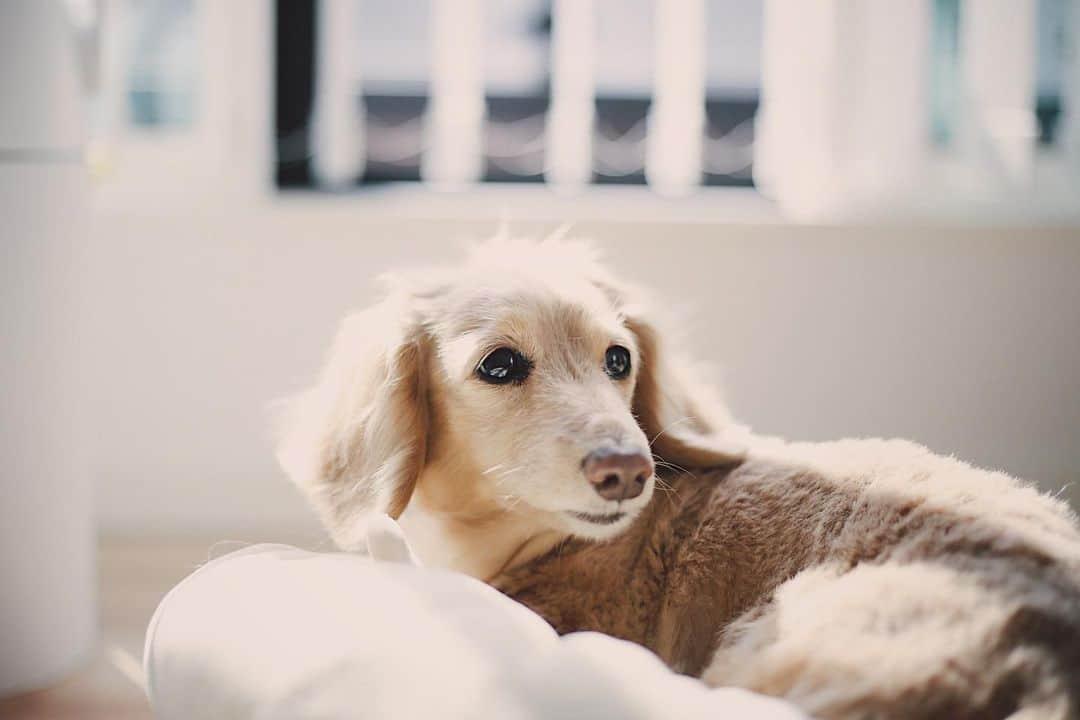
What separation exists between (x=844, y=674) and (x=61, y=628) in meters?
1.58

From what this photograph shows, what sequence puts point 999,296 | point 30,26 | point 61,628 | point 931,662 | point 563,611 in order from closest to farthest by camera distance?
point 931,662 < point 563,611 < point 30,26 < point 61,628 < point 999,296

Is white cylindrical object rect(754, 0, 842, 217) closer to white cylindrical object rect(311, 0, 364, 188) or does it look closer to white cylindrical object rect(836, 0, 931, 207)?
white cylindrical object rect(836, 0, 931, 207)

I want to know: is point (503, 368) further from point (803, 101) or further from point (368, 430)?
point (803, 101)

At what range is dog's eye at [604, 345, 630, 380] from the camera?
1.31m

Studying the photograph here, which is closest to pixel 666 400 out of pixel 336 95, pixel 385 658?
pixel 385 658

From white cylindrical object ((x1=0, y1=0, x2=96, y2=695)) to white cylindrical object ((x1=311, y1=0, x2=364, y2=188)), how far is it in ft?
4.11

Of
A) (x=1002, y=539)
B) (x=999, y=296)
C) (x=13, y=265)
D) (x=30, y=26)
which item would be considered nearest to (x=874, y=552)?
(x=1002, y=539)

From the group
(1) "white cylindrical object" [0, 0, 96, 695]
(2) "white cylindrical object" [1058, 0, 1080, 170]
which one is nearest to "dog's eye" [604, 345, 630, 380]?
(1) "white cylindrical object" [0, 0, 96, 695]

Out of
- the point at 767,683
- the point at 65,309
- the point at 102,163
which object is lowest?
the point at 767,683

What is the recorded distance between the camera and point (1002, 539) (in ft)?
2.94

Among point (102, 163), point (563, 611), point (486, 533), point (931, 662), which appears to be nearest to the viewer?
point (931, 662)

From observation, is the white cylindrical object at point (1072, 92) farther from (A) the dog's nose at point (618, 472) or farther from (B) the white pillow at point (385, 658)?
(B) the white pillow at point (385, 658)

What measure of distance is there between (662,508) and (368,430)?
0.37m

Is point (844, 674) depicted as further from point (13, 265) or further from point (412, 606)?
point (13, 265)
